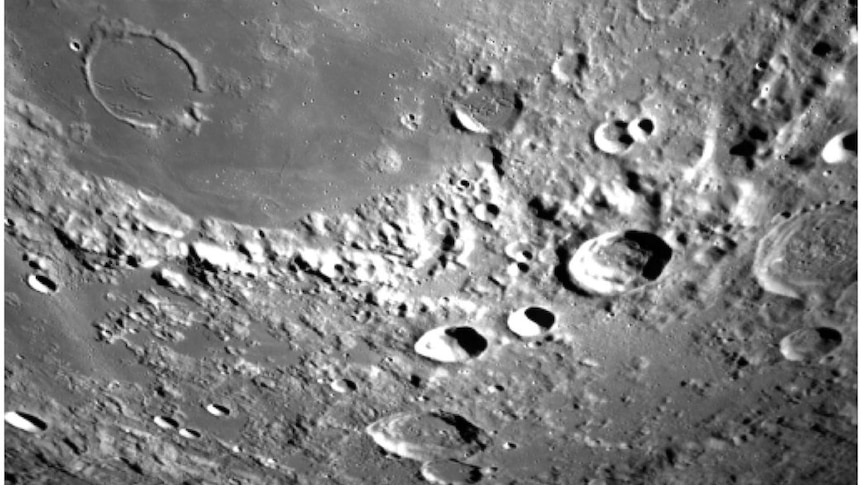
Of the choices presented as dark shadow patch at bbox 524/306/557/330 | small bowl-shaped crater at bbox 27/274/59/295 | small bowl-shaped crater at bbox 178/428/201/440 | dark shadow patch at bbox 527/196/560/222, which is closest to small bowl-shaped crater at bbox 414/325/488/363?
dark shadow patch at bbox 524/306/557/330

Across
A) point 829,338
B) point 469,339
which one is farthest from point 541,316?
point 829,338

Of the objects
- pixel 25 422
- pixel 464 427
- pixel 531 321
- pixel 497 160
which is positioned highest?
pixel 497 160

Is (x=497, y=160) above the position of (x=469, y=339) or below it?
above

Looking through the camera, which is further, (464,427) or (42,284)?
(464,427)

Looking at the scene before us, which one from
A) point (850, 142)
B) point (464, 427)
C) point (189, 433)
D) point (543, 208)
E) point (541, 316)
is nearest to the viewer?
point (850, 142)

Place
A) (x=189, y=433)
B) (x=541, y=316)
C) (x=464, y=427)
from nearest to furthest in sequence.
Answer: (x=541, y=316)
(x=464, y=427)
(x=189, y=433)

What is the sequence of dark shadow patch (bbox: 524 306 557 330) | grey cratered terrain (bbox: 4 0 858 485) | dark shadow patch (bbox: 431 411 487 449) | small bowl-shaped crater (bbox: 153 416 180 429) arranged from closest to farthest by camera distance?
grey cratered terrain (bbox: 4 0 858 485) < dark shadow patch (bbox: 524 306 557 330) < dark shadow patch (bbox: 431 411 487 449) < small bowl-shaped crater (bbox: 153 416 180 429)

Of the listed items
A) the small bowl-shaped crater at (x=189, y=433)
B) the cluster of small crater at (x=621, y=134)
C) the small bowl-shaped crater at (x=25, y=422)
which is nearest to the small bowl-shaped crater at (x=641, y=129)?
the cluster of small crater at (x=621, y=134)

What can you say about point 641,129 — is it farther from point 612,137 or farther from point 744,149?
point 744,149

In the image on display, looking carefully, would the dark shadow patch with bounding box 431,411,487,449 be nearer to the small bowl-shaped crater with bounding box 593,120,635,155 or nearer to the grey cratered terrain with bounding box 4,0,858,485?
the grey cratered terrain with bounding box 4,0,858,485

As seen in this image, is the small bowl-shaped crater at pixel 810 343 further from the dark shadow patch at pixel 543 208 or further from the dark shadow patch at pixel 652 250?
the dark shadow patch at pixel 543 208
